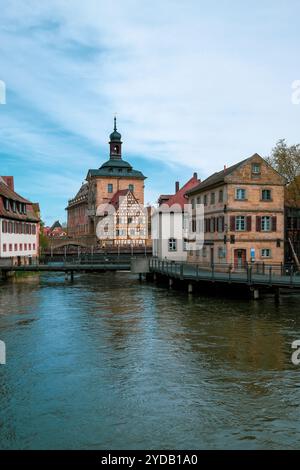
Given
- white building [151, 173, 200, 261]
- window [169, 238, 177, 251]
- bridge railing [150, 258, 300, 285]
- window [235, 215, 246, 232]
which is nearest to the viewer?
bridge railing [150, 258, 300, 285]

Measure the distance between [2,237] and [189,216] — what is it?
21083 millimetres

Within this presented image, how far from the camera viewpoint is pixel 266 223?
41.2 metres

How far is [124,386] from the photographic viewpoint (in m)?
14.4

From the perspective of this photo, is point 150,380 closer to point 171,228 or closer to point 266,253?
point 266,253

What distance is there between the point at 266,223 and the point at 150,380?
28.7m

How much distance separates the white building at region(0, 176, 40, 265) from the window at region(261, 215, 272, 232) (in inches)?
1061

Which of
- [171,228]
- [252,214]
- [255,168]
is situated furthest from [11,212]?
[255,168]

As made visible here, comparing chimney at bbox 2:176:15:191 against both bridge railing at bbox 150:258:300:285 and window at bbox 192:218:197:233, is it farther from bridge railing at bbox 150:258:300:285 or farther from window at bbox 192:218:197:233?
bridge railing at bbox 150:258:300:285

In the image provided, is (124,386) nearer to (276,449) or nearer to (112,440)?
(112,440)

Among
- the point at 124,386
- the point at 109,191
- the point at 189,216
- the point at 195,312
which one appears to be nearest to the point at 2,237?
the point at 189,216

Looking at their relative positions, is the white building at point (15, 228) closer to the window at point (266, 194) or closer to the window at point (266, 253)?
the window at point (266, 253)

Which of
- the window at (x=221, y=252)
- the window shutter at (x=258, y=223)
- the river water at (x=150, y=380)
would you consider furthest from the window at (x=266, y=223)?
the river water at (x=150, y=380)

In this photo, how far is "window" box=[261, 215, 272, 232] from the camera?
41.1 metres

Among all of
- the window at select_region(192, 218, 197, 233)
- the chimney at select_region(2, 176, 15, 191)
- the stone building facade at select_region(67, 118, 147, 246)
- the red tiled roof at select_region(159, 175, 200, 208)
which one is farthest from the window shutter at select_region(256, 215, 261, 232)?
the stone building facade at select_region(67, 118, 147, 246)
